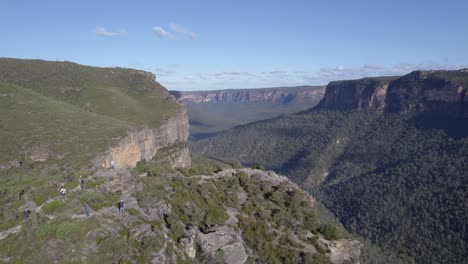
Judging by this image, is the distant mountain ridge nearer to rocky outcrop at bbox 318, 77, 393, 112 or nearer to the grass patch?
rocky outcrop at bbox 318, 77, 393, 112

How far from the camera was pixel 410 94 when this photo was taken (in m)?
136

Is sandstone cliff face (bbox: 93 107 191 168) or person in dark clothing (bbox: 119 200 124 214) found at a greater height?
person in dark clothing (bbox: 119 200 124 214)

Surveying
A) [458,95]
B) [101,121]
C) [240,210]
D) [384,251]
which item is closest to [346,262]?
[240,210]

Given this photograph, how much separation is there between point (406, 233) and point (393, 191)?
63.4 feet

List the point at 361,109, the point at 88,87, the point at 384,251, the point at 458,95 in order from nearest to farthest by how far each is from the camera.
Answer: the point at 384,251, the point at 88,87, the point at 458,95, the point at 361,109

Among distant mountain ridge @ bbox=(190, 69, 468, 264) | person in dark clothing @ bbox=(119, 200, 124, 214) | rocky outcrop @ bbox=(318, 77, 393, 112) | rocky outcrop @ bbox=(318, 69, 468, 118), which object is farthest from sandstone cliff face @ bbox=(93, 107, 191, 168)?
rocky outcrop @ bbox=(318, 77, 393, 112)

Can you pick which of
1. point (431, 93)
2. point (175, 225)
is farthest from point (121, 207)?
point (431, 93)

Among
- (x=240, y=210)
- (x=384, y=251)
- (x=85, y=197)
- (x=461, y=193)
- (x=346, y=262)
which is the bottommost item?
(x=384, y=251)

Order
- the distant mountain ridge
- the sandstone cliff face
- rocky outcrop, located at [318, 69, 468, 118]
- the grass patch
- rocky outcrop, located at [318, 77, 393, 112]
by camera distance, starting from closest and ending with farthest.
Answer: the grass patch → the sandstone cliff face → the distant mountain ridge → rocky outcrop, located at [318, 69, 468, 118] → rocky outcrop, located at [318, 77, 393, 112]

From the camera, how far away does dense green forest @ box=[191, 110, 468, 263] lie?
68812mm

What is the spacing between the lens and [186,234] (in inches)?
805

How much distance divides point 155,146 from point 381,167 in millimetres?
70982

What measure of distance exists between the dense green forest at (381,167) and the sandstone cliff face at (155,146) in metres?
39.9

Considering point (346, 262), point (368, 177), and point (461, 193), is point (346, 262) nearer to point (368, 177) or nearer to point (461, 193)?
point (461, 193)
